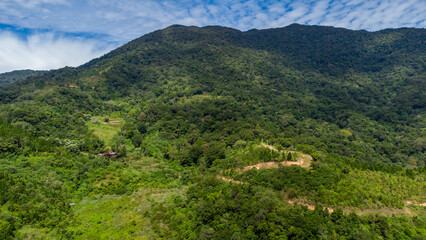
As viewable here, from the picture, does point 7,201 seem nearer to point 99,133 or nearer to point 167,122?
point 99,133

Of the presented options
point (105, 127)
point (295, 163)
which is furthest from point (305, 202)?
point (105, 127)

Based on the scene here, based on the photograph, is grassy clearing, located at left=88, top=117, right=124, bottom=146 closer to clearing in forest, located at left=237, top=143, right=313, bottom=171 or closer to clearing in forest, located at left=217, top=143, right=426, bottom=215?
clearing in forest, located at left=217, top=143, right=426, bottom=215

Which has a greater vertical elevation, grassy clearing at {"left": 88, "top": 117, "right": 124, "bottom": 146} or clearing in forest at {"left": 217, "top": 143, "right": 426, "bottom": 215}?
grassy clearing at {"left": 88, "top": 117, "right": 124, "bottom": 146}

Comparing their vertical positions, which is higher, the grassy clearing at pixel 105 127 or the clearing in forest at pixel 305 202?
the grassy clearing at pixel 105 127

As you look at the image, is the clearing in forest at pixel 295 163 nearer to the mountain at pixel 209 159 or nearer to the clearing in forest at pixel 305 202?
the clearing in forest at pixel 305 202

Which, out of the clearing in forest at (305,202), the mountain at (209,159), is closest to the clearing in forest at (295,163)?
the clearing in forest at (305,202)

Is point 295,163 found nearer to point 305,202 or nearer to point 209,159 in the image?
point 305,202

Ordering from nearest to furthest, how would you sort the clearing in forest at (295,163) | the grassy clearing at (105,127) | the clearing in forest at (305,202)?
1. the clearing in forest at (305,202)
2. the clearing in forest at (295,163)
3. the grassy clearing at (105,127)

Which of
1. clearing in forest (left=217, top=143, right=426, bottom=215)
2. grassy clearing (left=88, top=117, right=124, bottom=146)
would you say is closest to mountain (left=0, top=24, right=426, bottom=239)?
clearing in forest (left=217, top=143, right=426, bottom=215)

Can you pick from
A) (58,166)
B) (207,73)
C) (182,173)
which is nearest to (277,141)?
(182,173)

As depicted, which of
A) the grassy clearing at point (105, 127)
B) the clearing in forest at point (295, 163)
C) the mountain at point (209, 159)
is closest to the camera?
the mountain at point (209, 159)
